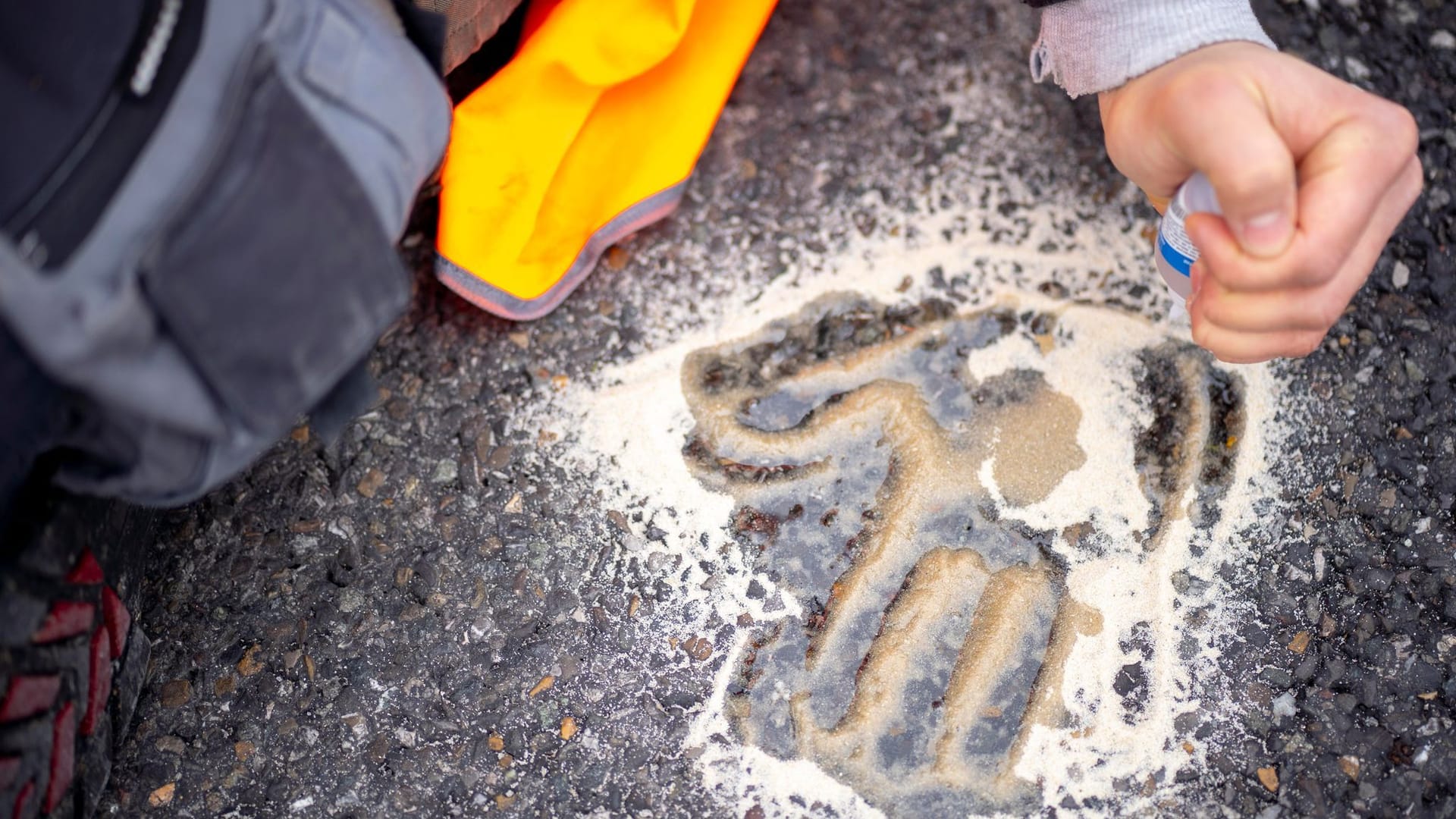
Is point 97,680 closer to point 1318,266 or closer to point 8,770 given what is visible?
point 8,770

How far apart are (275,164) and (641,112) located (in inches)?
25.5

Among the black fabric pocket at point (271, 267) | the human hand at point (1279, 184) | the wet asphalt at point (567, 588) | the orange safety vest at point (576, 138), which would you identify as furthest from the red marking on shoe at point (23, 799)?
the human hand at point (1279, 184)

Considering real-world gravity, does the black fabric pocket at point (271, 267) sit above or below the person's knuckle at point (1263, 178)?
above

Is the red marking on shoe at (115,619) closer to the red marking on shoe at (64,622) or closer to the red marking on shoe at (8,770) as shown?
the red marking on shoe at (64,622)

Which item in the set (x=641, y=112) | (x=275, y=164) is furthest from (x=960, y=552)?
(x=275, y=164)

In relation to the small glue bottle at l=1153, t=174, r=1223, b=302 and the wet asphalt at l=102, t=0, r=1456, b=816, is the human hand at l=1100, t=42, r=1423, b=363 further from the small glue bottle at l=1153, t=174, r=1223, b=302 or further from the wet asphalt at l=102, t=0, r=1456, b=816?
the wet asphalt at l=102, t=0, r=1456, b=816

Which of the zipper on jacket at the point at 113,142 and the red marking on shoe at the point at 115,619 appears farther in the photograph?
the red marking on shoe at the point at 115,619

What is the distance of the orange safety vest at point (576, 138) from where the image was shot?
1.30 meters

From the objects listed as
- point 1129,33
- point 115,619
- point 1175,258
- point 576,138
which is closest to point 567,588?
point 115,619

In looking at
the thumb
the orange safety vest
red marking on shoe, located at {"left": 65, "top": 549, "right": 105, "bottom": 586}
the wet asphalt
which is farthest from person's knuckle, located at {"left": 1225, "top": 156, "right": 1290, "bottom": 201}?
red marking on shoe, located at {"left": 65, "top": 549, "right": 105, "bottom": 586}

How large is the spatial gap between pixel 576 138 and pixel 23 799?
994 millimetres

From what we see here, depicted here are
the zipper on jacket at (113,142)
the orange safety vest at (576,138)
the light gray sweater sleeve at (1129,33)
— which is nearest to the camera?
the zipper on jacket at (113,142)

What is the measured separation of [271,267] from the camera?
899 mm

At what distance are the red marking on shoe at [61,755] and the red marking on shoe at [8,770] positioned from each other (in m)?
0.06
